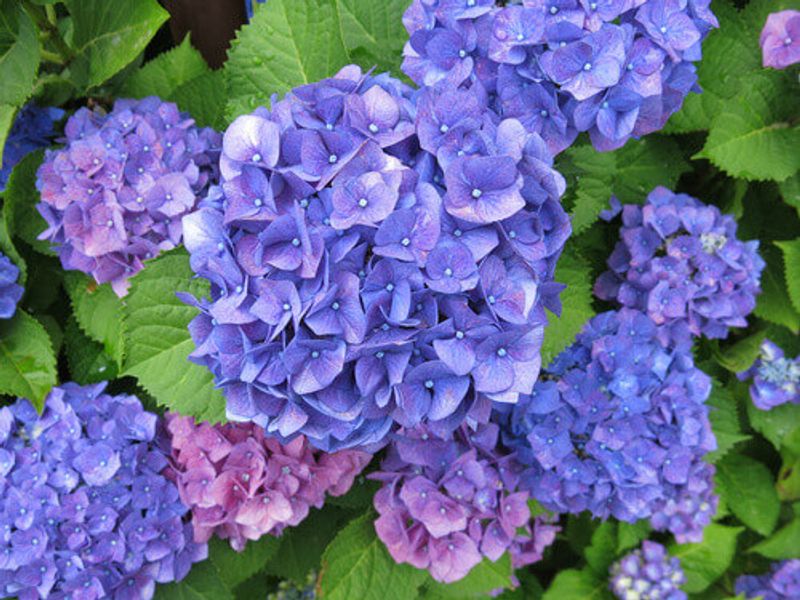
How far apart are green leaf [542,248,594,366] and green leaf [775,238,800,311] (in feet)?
1.72

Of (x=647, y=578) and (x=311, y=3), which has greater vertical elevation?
(x=311, y=3)

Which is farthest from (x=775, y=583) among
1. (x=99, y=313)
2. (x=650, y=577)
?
(x=99, y=313)

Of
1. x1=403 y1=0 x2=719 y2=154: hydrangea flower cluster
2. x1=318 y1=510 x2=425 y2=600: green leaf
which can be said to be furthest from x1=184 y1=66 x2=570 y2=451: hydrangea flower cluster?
x1=318 y1=510 x2=425 y2=600: green leaf

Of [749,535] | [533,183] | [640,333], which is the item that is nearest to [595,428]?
[640,333]

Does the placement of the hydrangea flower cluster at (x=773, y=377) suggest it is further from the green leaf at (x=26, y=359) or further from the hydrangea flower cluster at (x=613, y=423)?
the green leaf at (x=26, y=359)

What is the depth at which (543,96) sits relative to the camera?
869mm

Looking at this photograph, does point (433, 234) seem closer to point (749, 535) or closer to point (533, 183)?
point (533, 183)

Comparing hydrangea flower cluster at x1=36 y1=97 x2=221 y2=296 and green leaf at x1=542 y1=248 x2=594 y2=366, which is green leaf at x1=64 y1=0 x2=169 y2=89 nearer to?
hydrangea flower cluster at x1=36 y1=97 x2=221 y2=296

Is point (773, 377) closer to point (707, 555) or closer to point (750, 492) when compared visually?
point (750, 492)

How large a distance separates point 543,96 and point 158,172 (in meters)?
0.63

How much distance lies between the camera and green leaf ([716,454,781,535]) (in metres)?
1.75

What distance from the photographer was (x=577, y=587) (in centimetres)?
175

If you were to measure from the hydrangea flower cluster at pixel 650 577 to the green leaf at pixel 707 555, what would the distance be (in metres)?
0.05

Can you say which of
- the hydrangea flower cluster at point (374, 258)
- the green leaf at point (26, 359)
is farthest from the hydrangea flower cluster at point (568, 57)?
the green leaf at point (26, 359)
